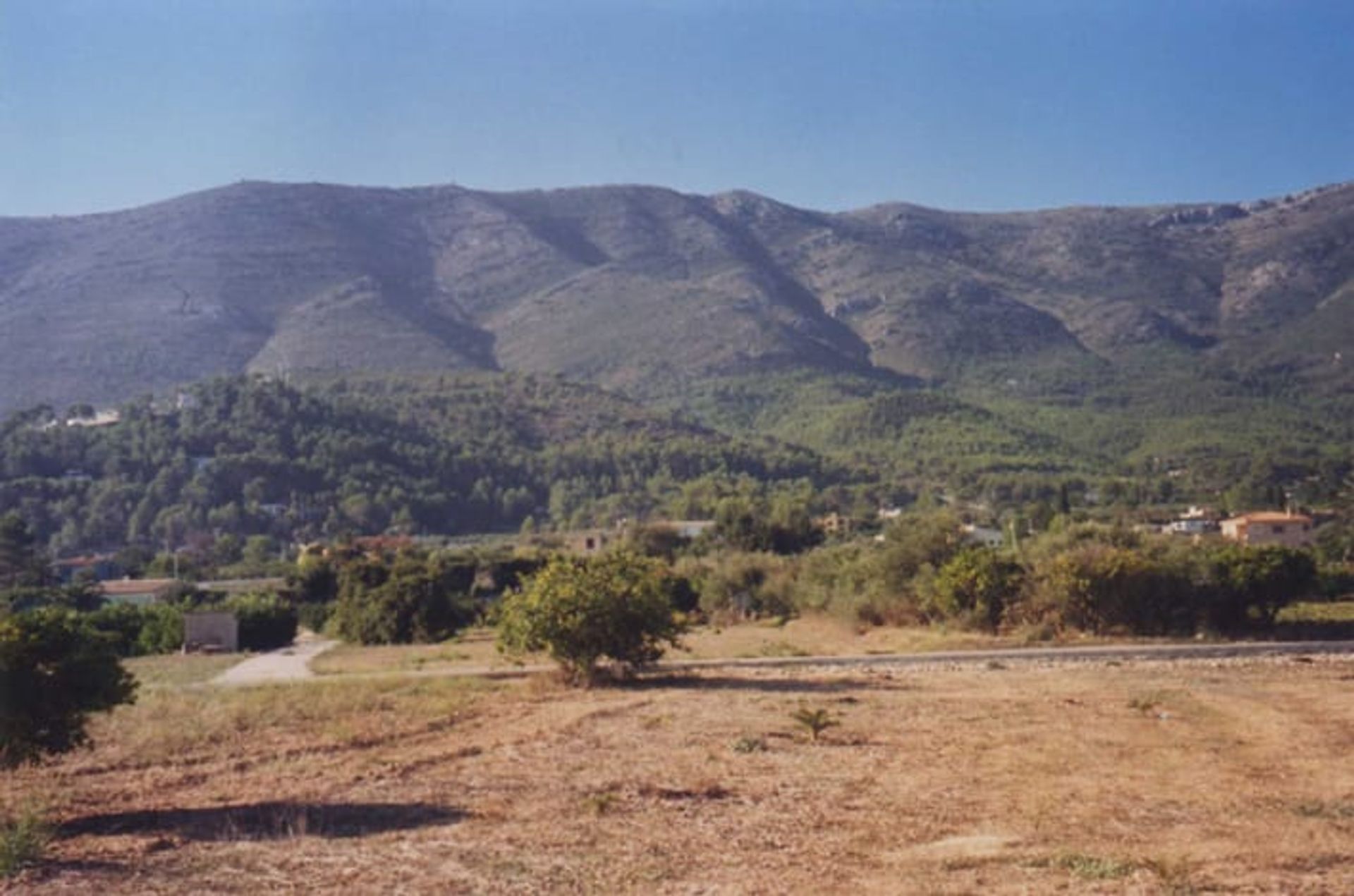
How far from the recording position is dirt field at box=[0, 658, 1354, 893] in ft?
31.0

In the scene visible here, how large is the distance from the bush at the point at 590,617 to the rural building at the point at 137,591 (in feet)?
109

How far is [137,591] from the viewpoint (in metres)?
57.1

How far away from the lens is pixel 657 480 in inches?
3848

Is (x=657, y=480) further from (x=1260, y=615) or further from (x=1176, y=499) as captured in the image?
(x=1260, y=615)

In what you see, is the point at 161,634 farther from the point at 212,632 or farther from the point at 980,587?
the point at 980,587

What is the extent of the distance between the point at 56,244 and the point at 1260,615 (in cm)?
18278

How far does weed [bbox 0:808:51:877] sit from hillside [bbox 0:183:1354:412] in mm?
113783

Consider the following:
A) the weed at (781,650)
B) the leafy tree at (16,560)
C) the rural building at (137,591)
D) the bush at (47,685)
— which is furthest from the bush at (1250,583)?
the leafy tree at (16,560)

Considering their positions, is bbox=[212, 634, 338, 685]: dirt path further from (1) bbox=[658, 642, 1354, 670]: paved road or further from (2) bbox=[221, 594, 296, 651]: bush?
(1) bbox=[658, 642, 1354, 670]: paved road

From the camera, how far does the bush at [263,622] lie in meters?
42.6

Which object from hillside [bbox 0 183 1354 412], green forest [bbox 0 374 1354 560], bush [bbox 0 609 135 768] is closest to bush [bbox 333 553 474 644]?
green forest [bbox 0 374 1354 560]

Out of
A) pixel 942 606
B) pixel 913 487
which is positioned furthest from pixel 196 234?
pixel 942 606

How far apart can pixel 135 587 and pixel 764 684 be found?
142 ft

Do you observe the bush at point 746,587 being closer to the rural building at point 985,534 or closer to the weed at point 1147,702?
the rural building at point 985,534
